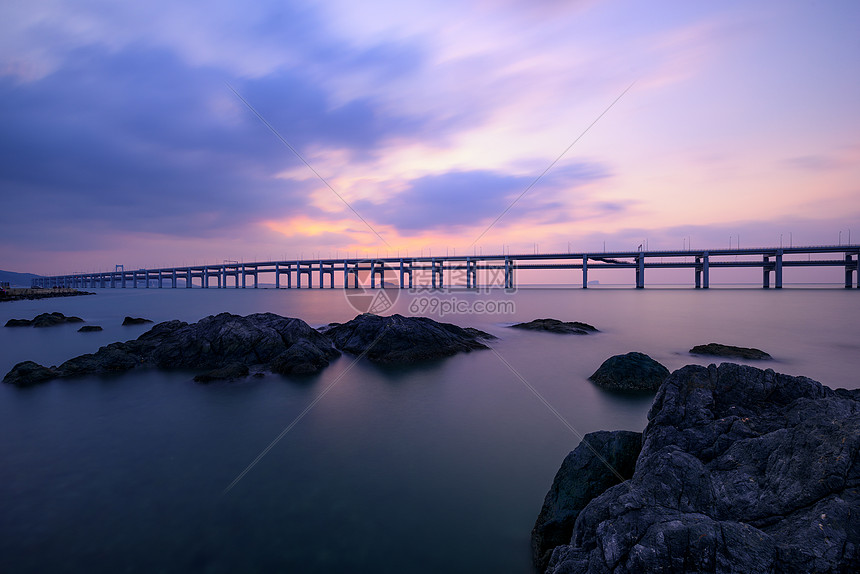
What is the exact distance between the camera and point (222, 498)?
6.09 meters

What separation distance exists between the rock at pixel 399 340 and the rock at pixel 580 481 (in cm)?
1170

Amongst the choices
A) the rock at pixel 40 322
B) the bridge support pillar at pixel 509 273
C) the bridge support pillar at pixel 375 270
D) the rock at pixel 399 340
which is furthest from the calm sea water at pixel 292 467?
the bridge support pillar at pixel 375 270

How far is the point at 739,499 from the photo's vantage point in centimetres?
332

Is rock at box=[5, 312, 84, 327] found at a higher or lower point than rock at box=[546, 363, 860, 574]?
lower

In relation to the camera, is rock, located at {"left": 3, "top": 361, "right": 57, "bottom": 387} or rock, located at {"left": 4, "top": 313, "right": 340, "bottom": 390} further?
rock, located at {"left": 4, "top": 313, "right": 340, "bottom": 390}

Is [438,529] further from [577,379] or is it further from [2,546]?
[577,379]

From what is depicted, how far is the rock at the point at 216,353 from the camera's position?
1370cm

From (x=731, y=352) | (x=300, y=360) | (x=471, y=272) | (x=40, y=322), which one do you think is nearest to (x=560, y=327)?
(x=731, y=352)

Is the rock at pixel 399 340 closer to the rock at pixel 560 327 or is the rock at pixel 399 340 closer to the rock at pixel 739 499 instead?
the rock at pixel 560 327

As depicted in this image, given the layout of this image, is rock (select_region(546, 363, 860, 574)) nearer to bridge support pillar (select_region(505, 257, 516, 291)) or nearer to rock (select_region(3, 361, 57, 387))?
rock (select_region(3, 361, 57, 387))

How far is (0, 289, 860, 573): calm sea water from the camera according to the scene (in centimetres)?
495

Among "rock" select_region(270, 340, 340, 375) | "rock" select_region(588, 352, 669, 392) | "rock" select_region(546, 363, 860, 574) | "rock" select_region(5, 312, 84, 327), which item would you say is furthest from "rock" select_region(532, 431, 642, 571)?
"rock" select_region(5, 312, 84, 327)

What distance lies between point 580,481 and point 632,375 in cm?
907

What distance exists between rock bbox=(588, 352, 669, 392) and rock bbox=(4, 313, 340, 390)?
10936 millimetres
